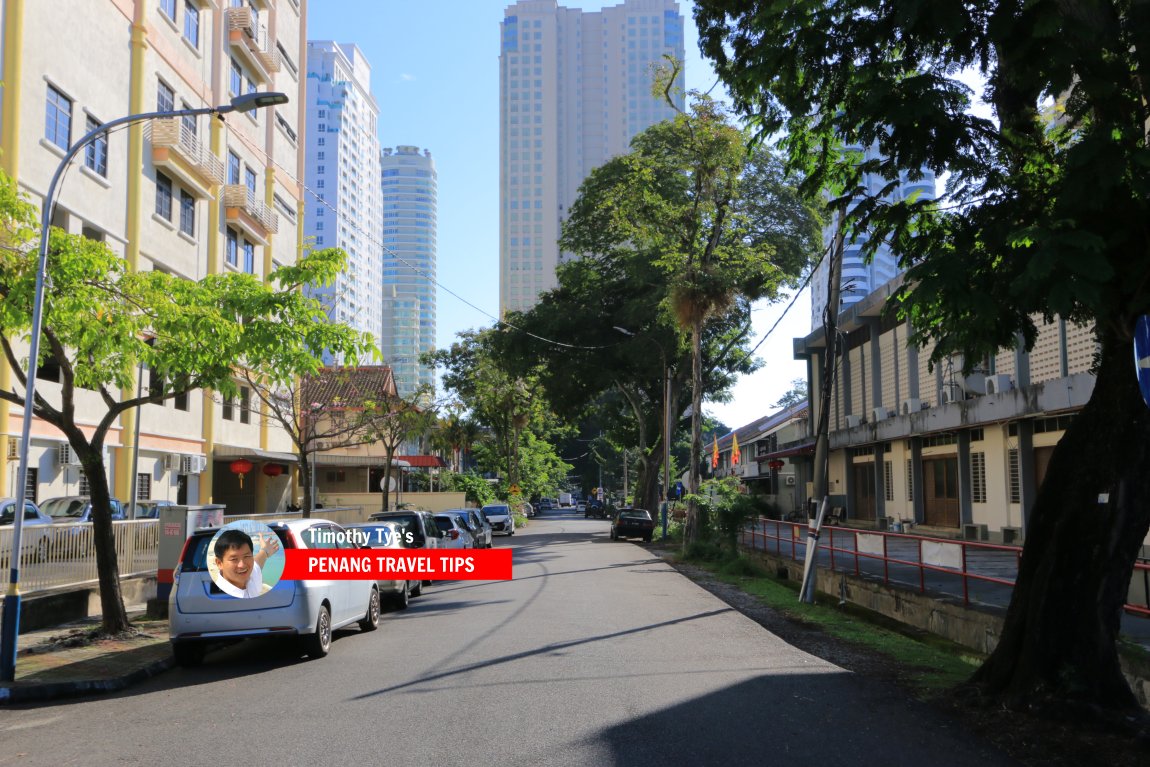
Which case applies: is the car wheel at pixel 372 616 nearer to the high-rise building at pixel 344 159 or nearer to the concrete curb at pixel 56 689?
the concrete curb at pixel 56 689

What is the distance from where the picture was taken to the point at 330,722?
26.1 feet

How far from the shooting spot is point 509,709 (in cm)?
834

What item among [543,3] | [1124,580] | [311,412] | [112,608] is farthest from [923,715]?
[543,3]

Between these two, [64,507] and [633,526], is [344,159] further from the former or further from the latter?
[64,507]

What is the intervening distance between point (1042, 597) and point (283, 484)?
122ft

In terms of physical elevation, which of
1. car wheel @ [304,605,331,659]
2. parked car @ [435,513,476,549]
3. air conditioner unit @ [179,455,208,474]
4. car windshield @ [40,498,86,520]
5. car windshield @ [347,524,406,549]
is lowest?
car wheel @ [304,605,331,659]

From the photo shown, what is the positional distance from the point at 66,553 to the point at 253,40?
26192 mm

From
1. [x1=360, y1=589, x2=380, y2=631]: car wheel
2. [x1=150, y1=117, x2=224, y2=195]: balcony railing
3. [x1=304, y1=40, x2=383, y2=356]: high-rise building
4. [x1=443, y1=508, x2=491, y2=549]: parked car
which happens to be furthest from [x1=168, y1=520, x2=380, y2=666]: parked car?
[x1=304, y1=40, x2=383, y2=356]: high-rise building

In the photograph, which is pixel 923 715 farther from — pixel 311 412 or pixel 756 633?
pixel 311 412

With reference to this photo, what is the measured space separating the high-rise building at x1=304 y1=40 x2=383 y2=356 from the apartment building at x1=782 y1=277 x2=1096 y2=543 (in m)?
121

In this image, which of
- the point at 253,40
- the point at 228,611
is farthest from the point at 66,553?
the point at 253,40

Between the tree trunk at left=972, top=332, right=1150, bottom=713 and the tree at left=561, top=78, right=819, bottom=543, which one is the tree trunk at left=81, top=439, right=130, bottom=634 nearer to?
the tree trunk at left=972, top=332, right=1150, bottom=713

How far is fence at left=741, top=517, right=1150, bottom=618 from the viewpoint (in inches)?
456

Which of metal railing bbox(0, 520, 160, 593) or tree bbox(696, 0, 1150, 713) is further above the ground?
tree bbox(696, 0, 1150, 713)
